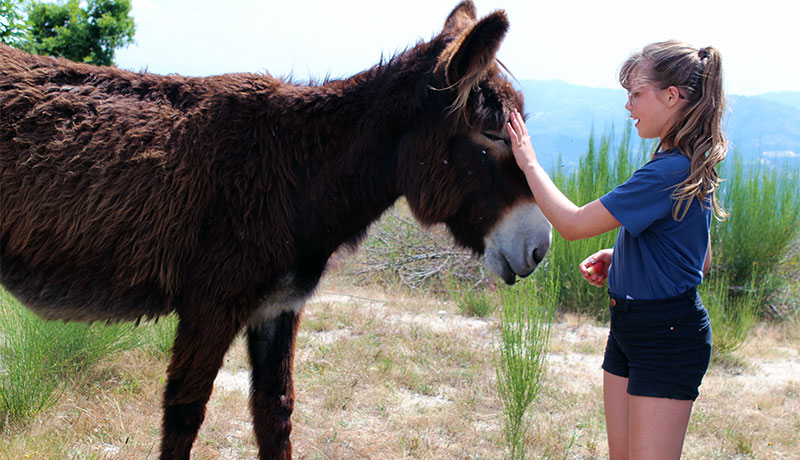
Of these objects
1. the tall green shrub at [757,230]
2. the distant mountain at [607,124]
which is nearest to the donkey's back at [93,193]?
the distant mountain at [607,124]

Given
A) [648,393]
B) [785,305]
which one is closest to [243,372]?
[648,393]

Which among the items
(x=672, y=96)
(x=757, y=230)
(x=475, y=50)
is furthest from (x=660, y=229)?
(x=757, y=230)

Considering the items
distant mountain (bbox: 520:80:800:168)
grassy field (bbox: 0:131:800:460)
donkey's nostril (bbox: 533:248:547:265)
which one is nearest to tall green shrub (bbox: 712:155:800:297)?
grassy field (bbox: 0:131:800:460)

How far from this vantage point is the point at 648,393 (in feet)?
6.08

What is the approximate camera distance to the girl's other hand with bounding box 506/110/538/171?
2102mm

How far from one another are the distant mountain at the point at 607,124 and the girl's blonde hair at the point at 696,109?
793 millimetres

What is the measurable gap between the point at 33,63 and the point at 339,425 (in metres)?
2.70

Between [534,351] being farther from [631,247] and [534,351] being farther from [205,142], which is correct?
[205,142]

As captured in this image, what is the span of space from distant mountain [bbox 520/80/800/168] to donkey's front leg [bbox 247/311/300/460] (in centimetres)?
165

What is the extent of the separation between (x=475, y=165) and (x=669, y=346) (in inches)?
40.3

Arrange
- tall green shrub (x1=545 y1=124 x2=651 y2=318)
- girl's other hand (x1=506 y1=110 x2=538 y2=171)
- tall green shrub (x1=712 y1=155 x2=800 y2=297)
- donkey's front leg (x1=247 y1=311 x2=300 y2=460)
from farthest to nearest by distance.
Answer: tall green shrub (x1=712 y1=155 x2=800 y2=297)
tall green shrub (x1=545 y1=124 x2=651 y2=318)
donkey's front leg (x1=247 y1=311 x2=300 y2=460)
girl's other hand (x1=506 y1=110 x2=538 y2=171)

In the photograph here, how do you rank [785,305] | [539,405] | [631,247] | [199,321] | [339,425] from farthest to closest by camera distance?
[785,305], [539,405], [339,425], [199,321], [631,247]

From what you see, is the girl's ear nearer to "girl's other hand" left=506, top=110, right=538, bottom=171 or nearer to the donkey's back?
"girl's other hand" left=506, top=110, right=538, bottom=171

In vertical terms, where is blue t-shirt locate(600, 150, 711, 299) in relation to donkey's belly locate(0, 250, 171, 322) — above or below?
above
